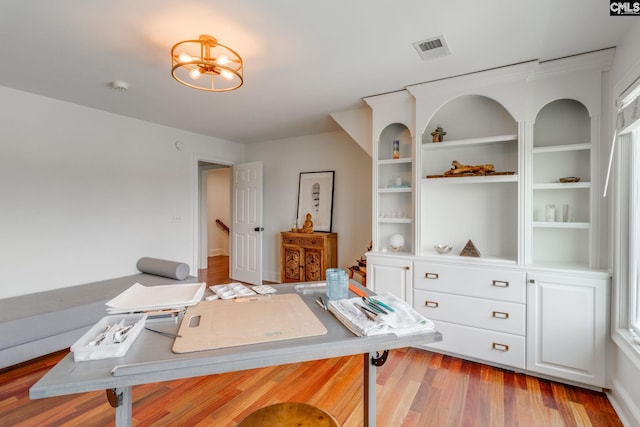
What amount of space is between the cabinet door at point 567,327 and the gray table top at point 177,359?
1768mm

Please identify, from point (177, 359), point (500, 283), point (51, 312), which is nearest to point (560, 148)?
point (500, 283)

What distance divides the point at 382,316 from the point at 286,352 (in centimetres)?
40

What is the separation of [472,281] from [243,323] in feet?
6.89

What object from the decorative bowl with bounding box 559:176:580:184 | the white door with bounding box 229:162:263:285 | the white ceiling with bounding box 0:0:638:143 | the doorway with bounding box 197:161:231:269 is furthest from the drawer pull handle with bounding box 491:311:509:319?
the doorway with bounding box 197:161:231:269

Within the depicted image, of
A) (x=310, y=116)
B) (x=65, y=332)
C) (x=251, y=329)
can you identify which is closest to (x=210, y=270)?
(x=65, y=332)

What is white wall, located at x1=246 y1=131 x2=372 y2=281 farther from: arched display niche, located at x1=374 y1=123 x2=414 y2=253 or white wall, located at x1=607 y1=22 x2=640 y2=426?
white wall, located at x1=607 y1=22 x2=640 y2=426

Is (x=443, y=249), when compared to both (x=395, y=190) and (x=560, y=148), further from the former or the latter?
(x=560, y=148)

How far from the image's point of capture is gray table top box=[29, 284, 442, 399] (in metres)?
0.79

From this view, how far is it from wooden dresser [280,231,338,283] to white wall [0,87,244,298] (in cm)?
140

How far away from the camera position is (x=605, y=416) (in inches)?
74.9

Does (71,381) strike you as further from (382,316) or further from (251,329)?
(382,316)

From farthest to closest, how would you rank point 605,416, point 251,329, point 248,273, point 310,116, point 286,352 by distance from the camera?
1. point 248,273
2. point 310,116
3. point 605,416
4. point 251,329
5. point 286,352

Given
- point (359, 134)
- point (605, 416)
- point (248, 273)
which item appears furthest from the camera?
point (248, 273)

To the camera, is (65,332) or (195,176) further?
(195,176)
